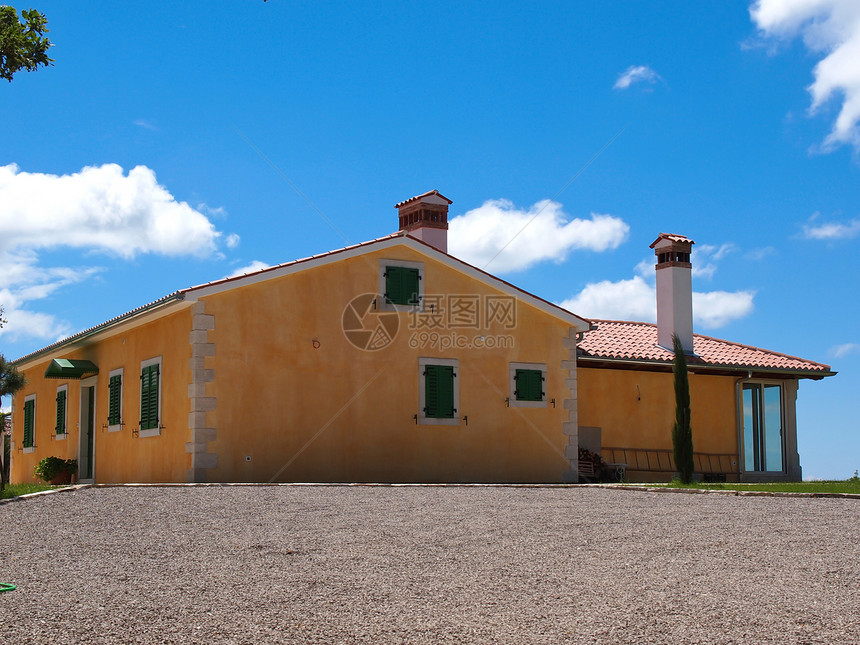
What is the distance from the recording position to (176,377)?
15031 millimetres

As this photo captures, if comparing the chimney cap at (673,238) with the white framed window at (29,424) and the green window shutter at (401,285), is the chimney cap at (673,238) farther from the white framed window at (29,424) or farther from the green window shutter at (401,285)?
the white framed window at (29,424)

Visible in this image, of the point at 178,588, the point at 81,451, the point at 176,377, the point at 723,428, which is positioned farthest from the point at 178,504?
the point at 723,428

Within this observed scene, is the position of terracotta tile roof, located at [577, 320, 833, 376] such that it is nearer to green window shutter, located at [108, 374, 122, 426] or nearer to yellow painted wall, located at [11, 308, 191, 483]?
yellow painted wall, located at [11, 308, 191, 483]

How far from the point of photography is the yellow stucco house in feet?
48.4

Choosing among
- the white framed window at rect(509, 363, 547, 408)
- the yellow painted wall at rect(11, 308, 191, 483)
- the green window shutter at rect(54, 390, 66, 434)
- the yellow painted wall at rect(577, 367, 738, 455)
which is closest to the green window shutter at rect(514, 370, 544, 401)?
the white framed window at rect(509, 363, 547, 408)

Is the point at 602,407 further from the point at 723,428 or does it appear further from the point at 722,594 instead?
the point at 722,594

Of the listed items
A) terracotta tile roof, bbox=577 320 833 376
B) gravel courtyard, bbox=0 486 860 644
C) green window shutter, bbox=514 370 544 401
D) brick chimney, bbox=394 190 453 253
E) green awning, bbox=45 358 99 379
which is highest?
brick chimney, bbox=394 190 453 253

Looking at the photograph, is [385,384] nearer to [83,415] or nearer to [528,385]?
[528,385]

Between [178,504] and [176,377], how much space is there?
533 centimetres

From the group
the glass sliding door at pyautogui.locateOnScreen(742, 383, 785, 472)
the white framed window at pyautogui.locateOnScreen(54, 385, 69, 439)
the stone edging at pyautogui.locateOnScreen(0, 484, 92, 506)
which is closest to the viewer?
the stone edging at pyautogui.locateOnScreen(0, 484, 92, 506)

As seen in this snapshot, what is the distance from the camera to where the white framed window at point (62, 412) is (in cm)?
2020

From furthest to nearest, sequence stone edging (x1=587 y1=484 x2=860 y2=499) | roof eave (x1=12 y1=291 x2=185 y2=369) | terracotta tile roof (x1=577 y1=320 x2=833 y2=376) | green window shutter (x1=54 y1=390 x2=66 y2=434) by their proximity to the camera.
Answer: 1. green window shutter (x1=54 y1=390 x2=66 y2=434)
2. terracotta tile roof (x1=577 y1=320 x2=833 y2=376)
3. roof eave (x1=12 y1=291 x2=185 y2=369)
4. stone edging (x1=587 y1=484 x2=860 y2=499)
